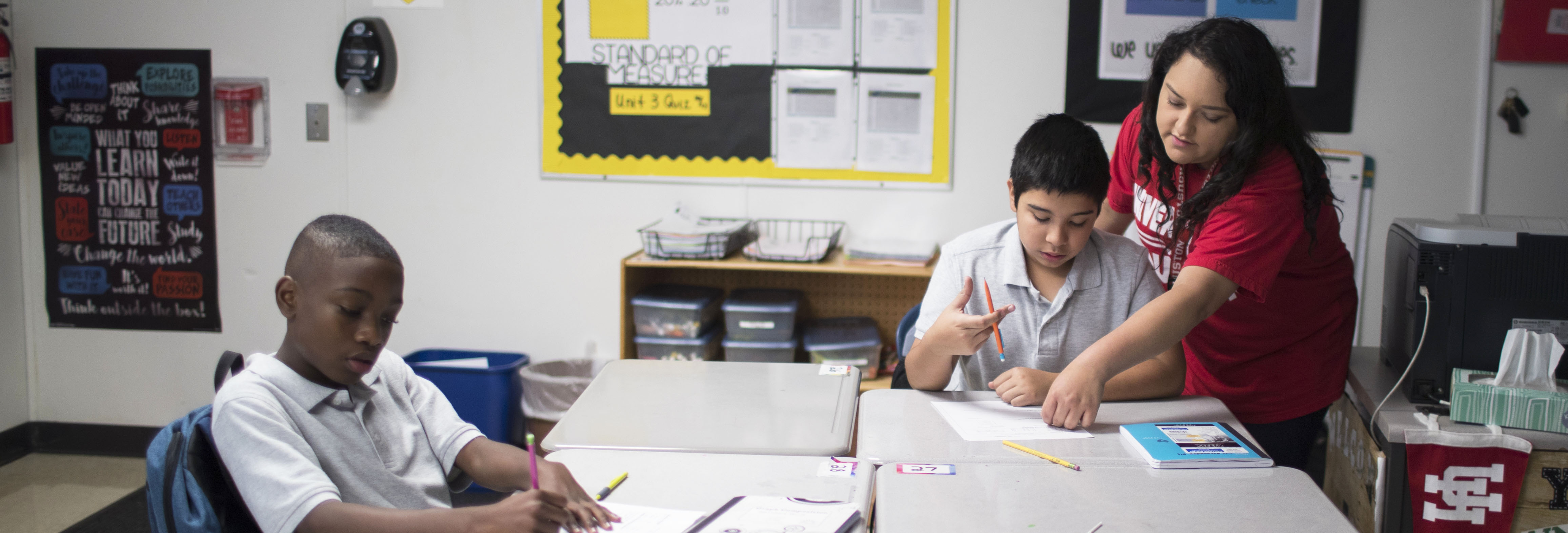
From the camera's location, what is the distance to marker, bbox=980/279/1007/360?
155 centimetres

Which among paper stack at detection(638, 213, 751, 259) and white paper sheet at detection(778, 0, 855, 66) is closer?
paper stack at detection(638, 213, 751, 259)

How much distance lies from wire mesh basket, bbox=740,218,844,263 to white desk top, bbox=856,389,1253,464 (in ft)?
3.86

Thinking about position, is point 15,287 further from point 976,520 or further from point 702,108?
point 976,520

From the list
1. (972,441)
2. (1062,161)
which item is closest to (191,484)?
(972,441)

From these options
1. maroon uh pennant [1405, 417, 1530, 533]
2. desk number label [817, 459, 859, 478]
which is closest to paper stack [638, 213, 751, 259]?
desk number label [817, 459, 859, 478]

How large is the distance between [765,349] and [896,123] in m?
0.84

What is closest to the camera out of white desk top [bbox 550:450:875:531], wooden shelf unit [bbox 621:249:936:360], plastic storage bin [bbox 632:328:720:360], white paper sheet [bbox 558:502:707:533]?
white paper sheet [bbox 558:502:707:533]

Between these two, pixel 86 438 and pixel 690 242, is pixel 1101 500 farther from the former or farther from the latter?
pixel 86 438

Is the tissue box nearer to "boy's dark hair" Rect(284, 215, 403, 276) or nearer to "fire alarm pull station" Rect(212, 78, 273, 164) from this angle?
"boy's dark hair" Rect(284, 215, 403, 276)

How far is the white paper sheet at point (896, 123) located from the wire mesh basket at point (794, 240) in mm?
251

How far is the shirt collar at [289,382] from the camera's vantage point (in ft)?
3.58

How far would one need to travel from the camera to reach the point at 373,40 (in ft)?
9.89

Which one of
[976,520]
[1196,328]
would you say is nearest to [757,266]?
[1196,328]

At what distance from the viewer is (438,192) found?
10.5 feet
